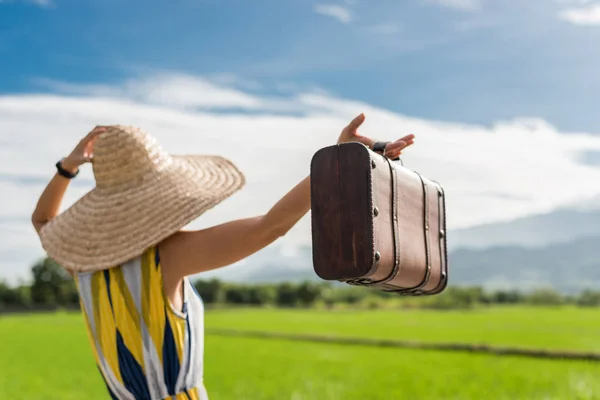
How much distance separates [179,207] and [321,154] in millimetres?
641

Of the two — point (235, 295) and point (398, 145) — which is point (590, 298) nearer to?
point (235, 295)

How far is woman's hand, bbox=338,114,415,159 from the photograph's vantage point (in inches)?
78.3

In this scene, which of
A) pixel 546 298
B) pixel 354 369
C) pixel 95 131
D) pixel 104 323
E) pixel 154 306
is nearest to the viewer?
pixel 154 306

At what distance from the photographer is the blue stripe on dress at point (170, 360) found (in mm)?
2176

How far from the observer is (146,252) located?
2.23 meters

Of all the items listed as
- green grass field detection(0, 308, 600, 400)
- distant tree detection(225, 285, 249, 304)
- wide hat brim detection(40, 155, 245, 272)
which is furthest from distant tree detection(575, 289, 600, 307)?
wide hat brim detection(40, 155, 245, 272)

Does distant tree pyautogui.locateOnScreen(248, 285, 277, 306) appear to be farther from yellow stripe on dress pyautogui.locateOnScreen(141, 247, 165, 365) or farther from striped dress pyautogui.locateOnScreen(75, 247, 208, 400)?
yellow stripe on dress pyautogui.locateOnScreen(141, 247, 165, 365)

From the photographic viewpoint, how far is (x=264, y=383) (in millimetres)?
9273

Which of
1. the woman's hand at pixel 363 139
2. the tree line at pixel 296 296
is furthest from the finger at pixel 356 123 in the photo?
the tree line at pixel 296 296

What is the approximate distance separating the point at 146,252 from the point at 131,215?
0.44 feet

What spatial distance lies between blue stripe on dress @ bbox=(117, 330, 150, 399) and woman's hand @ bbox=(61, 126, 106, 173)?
0.65 m

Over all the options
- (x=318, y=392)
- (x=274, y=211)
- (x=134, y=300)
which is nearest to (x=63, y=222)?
(x=134, y=300)

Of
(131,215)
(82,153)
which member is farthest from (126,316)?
(82,153)

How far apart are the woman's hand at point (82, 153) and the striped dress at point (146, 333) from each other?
1.44 feet
